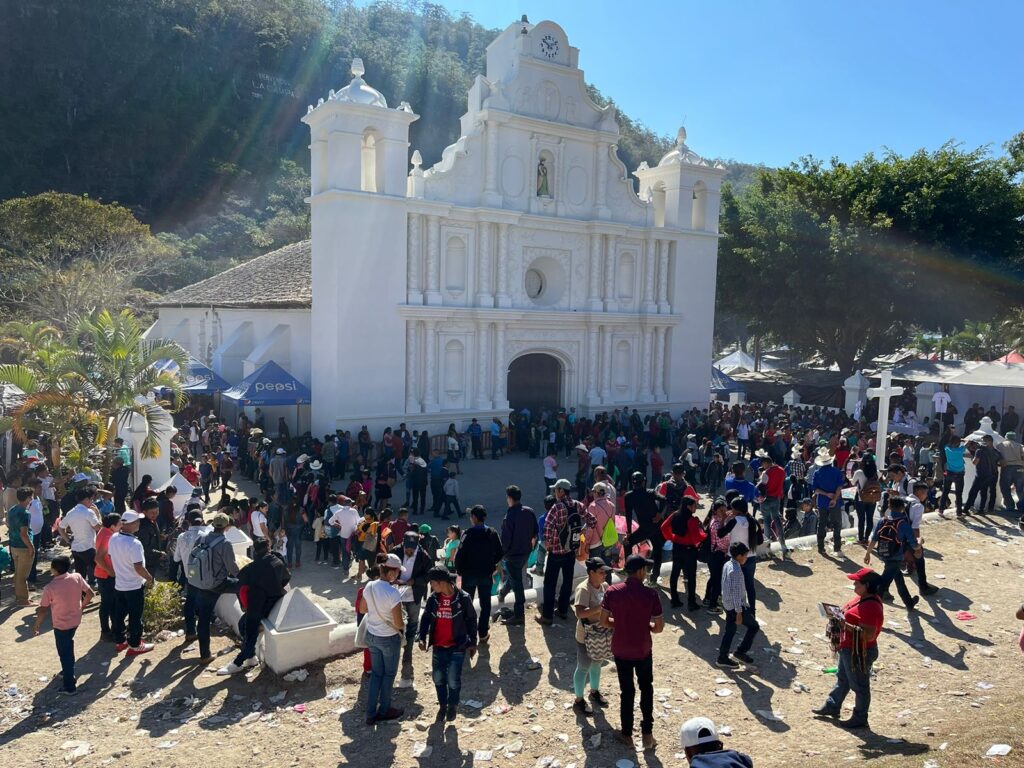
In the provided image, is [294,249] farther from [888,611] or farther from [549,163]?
[888,611]

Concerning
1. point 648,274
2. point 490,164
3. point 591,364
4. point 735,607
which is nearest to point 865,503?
point 735,607

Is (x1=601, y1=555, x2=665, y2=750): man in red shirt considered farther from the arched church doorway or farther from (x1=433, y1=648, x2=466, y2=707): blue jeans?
the arched church doorway

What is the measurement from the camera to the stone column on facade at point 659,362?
2653 cm

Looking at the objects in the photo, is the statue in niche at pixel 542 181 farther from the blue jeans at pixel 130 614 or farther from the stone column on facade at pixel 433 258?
the blue jeans at pixel 130 614

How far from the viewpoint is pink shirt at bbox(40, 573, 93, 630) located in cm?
691

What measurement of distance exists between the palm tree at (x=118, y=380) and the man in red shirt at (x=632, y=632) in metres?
11.1

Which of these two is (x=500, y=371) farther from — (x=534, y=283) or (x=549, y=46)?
(x=549, y=46)

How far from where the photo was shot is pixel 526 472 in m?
19.5

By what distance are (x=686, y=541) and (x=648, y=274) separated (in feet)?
60.4

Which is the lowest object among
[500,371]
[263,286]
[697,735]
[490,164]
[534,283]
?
[697,735]

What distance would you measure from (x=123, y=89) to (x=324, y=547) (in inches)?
2528

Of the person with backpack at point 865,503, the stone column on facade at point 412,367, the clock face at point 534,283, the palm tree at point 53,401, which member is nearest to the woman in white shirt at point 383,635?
the person with backpack at point 865,503

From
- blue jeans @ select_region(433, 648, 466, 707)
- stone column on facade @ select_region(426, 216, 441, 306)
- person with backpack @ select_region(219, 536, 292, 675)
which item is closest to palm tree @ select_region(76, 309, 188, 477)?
person with backpack @ select_region(219, 536, 292, 675)

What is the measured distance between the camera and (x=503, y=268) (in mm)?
22938
